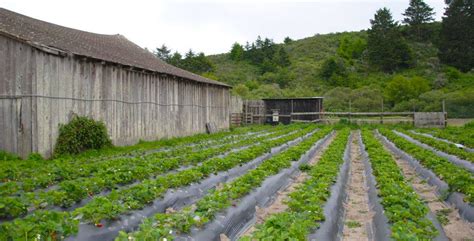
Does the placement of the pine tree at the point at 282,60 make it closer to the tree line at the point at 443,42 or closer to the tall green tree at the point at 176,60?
the tree line at the point at 443,42

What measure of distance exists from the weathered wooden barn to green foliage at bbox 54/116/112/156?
0.28 metres

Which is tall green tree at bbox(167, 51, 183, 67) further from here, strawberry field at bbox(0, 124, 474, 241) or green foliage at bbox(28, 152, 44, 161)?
strawberry field at bbox(0, 124, 474, 241)

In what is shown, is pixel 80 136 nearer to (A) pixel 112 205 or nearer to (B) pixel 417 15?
(A) pixel 112 205

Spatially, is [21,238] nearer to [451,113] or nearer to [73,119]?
[73,119]

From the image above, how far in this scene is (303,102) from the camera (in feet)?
126

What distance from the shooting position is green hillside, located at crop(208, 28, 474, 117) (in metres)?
43.4

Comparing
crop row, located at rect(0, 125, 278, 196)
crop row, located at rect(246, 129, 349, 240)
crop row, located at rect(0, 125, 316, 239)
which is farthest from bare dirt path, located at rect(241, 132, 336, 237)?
crop row, located at rect(0, 125, 278, 196)

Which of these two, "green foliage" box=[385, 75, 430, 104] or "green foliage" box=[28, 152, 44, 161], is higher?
"green foliage" box=[385, 75, 430, 104]

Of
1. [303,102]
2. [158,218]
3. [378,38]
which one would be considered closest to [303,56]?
[378,38]

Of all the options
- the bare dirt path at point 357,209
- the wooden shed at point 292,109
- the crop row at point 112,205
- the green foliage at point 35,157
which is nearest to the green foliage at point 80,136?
the green foliage at point 35,157

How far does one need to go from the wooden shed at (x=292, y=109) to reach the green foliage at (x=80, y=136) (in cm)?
2410

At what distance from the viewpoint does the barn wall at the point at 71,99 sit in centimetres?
1334

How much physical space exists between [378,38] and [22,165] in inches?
2572

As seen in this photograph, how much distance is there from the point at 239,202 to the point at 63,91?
9.69 m
